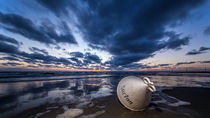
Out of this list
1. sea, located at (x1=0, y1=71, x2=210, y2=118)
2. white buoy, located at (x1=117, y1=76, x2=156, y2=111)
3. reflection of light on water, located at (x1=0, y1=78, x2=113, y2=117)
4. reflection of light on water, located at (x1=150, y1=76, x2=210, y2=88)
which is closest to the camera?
white buoy, located at (x1=117, y1=76, x2=156, y2=111)

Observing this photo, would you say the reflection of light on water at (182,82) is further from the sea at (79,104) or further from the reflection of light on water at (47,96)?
the reflection of light on water at (47,96)

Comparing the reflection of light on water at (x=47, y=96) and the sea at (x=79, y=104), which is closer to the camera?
the sea at (x=79, y=104)

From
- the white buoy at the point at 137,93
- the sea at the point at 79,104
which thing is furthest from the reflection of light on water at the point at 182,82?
the white buoy at the point at 137,93

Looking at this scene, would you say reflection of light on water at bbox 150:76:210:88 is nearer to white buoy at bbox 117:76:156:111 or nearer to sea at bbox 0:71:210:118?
sea at bbox 0:71:210:118

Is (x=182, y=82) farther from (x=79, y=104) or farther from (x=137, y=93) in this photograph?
(x=79, y=104)

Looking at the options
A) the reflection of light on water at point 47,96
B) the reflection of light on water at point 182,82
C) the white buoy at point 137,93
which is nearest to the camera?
the white buoy at point 137,93

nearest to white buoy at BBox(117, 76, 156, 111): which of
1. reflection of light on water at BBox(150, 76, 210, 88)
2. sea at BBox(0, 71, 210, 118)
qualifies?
sea at BBox(0, 71, 210, 118)

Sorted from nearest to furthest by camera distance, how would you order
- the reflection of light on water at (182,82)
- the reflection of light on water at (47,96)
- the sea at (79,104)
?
1. the sea at (79,104)
2. the reflection of light on water at (47,96)
3. the reflection of light on water at (182,82)

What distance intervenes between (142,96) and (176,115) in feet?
6.76

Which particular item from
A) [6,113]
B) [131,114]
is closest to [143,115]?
[131,114]

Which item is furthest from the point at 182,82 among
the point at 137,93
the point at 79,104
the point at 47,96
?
the point at 47,96

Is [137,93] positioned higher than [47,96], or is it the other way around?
[137,93]

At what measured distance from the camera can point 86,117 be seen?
3.50m

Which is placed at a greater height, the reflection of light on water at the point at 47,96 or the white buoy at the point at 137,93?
the white buoy at the point at 137,93
